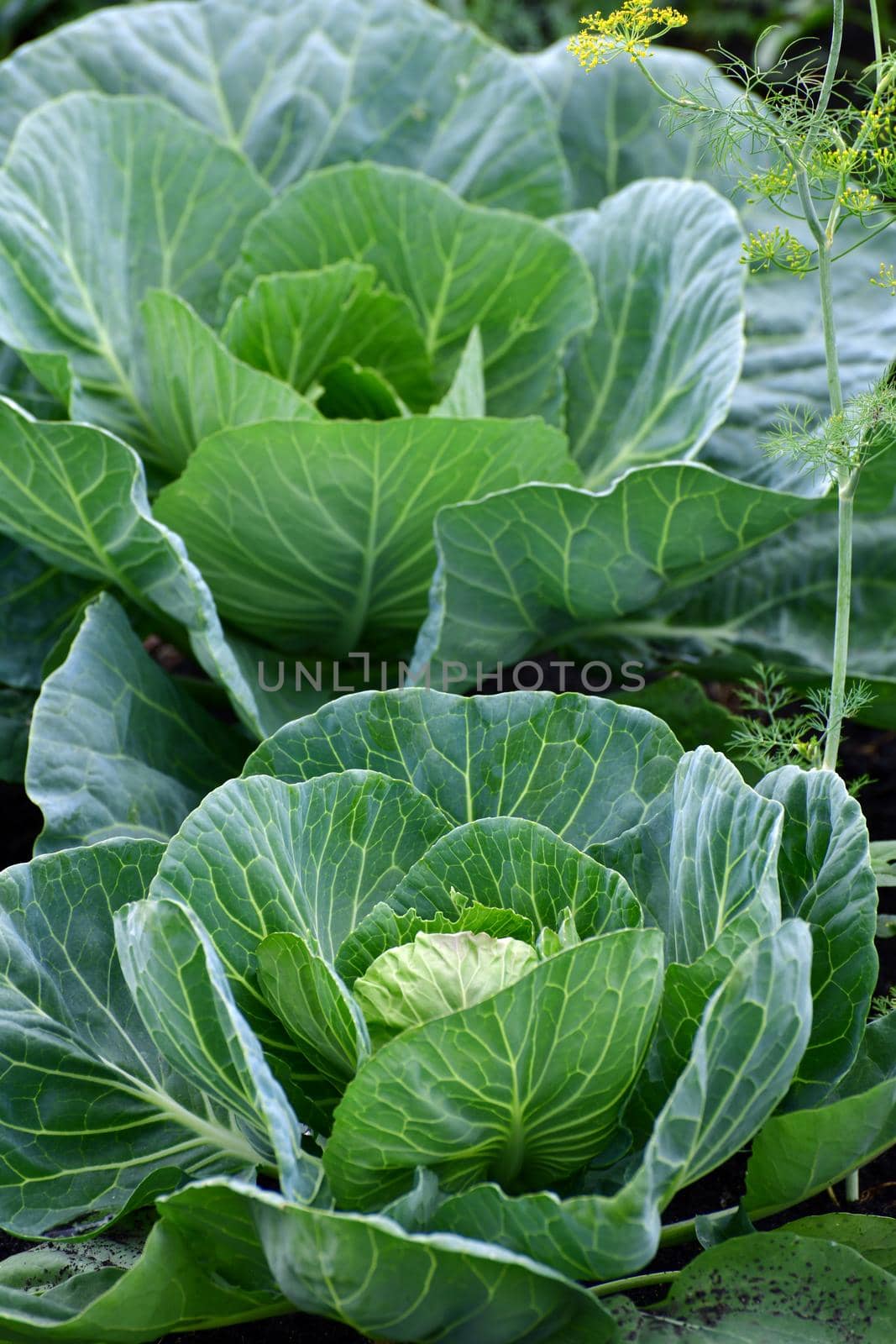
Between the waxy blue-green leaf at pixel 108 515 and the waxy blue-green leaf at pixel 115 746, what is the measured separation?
0.28 ft

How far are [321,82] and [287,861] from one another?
5.57ft

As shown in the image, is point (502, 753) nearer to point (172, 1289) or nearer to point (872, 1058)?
point (872, 1058)

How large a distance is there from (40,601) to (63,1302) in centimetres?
123

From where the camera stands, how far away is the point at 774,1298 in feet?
3.84

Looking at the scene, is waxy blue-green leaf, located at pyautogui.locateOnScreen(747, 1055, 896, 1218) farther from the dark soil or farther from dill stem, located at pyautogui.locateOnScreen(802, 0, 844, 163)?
the dark soil

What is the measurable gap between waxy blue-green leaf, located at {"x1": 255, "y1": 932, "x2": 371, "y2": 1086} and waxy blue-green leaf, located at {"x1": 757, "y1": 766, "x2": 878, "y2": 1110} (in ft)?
1.43

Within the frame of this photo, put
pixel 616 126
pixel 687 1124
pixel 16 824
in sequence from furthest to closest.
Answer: pixel 616 126
pixel 16 824
pixel 687 1124

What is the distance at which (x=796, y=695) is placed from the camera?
230 centimetres

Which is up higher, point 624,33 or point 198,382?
point 624,33

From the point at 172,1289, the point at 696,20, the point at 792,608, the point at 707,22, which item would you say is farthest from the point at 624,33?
the point at 696,20

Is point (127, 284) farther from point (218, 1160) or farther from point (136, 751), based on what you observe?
point (218, 1160)

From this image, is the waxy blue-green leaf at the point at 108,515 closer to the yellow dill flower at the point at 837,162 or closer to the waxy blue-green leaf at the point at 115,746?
the waxy blue-green leaf at the point at 115,746

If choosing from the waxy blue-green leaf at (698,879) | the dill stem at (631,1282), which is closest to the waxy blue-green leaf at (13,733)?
the waxy blue-green leaf at (698,879)

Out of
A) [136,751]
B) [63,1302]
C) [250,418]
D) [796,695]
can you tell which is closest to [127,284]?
[250,418]
